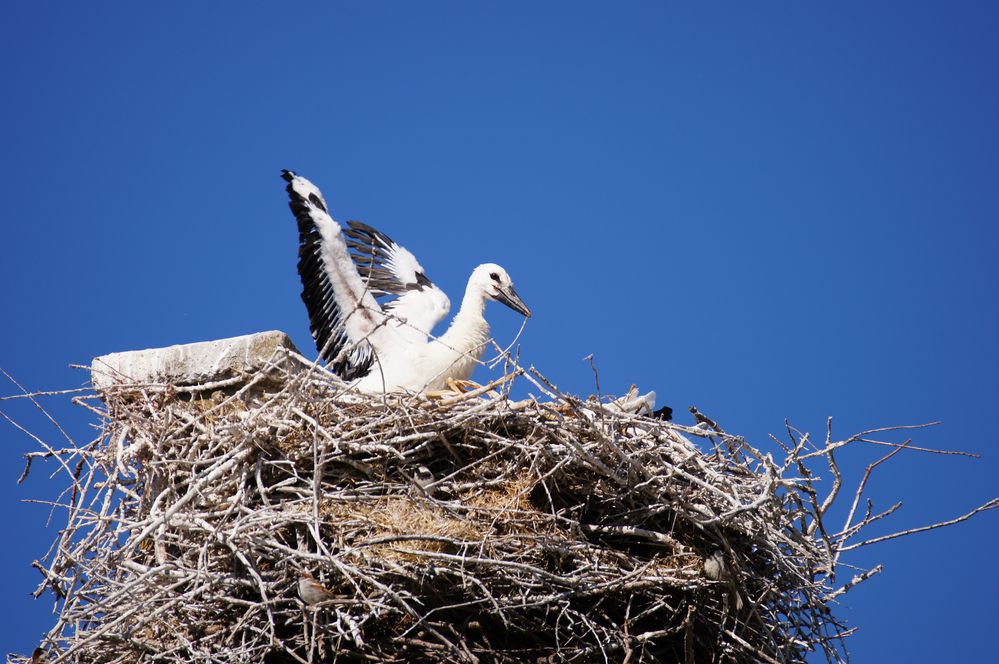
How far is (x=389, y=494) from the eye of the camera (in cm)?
510

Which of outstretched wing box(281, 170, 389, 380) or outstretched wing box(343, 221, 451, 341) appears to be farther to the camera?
outstretched wing box(343, 221, 451, 341)

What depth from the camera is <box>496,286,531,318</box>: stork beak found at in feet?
24.1

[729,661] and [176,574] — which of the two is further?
[729,661]

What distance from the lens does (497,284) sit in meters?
7.32

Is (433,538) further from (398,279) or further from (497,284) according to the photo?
(398,279)

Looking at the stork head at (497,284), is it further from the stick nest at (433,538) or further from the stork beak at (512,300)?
the stick nest at (433,538)

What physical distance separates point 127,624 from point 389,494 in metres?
1.19

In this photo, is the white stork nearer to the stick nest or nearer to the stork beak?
the stork beak

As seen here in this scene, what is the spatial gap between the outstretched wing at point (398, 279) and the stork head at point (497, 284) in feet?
1.79

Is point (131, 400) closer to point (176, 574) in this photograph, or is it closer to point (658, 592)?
point (176, 574)

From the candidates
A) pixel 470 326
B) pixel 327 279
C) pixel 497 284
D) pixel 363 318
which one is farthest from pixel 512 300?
pixel 327 279

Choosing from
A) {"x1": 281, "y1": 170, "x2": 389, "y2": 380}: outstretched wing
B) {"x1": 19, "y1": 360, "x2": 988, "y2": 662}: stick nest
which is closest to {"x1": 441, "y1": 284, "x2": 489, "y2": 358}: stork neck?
{"x1": 281, "y1": 170, "x2": 389, "y2": 380}: outstretched wing

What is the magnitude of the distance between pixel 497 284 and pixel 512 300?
0.14 metres

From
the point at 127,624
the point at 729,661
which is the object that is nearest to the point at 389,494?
the point at 127,624
